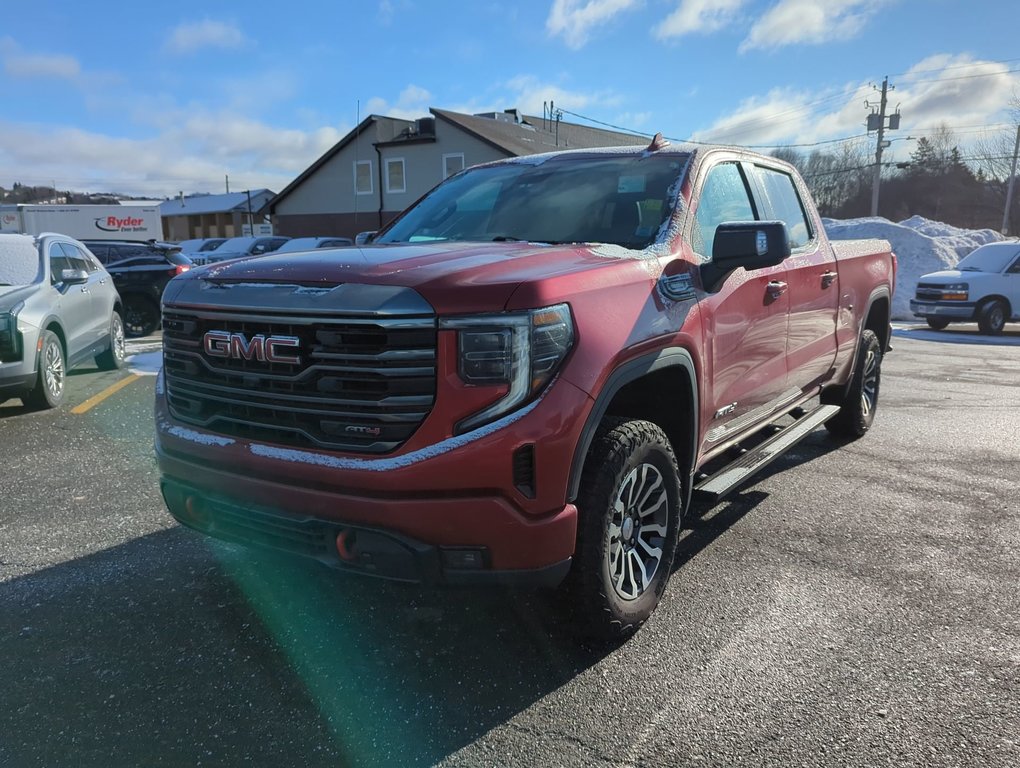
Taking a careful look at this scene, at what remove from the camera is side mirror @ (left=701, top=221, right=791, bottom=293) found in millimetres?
3262

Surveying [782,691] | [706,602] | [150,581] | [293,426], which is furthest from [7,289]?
[782,691]

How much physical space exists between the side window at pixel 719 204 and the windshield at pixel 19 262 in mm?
6315

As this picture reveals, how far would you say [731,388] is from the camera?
12.3ft

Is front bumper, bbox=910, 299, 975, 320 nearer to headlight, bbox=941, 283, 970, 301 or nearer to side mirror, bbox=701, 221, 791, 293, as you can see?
headlight, bbox=941, 283, 970, 301

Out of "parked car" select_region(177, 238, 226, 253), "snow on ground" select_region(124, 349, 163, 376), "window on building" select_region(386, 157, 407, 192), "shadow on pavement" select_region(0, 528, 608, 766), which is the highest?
"window on building" select_region(386, 157, 407, 192)

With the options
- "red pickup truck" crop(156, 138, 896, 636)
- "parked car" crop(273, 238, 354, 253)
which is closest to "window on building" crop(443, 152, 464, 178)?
"parked car" crop(273, 238, 354, 253)

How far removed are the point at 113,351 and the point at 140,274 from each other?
13.7ft

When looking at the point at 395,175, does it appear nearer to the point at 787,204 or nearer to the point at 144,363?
the point at 144,363

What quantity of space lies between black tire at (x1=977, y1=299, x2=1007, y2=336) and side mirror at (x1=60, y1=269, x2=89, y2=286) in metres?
15.2

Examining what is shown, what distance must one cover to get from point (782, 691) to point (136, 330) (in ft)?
43.9

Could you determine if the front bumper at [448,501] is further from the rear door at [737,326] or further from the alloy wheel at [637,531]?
the rear door at [737,326]

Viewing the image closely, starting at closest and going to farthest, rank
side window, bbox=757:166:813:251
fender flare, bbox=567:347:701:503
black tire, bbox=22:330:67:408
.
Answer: fender flare, bbox=567:347:701:503 < side window, bbox=757:166:813:251 < black tire, bbox=22:330:67:408

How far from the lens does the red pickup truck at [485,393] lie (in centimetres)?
250

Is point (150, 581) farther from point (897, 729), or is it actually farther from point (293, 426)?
point (897, 729)
